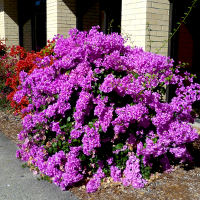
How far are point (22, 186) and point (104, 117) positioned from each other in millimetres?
1350

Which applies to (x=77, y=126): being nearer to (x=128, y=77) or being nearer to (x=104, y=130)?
(x=104, y=130)

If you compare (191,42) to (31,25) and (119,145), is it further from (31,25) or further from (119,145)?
(31,25)

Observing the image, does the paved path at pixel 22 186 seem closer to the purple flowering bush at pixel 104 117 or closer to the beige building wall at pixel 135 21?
the purple flowering bush at pixel 104 117

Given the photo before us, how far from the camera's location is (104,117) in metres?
3.40

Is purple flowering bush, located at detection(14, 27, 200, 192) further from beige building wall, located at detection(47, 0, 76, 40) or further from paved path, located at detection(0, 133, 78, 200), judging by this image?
beige building wall, located at detection(47, 0, 76, 40)

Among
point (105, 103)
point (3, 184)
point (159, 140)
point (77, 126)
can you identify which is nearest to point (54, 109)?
point (77, 126)

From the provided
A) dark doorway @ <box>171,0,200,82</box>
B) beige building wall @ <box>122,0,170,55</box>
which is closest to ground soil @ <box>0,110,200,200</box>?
beige building wall @ <box>122,0,170,55</box>

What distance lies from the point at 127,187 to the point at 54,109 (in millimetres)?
1347

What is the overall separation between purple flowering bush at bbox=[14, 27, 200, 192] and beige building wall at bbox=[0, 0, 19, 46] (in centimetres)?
858

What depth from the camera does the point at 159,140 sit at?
3.50 metres

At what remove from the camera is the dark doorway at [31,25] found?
1117 centimetres

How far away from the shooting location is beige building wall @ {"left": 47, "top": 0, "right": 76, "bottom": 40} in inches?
306

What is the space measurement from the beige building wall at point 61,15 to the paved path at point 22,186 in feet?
15.1

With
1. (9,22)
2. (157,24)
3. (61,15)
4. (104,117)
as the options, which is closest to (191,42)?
(157,24)
